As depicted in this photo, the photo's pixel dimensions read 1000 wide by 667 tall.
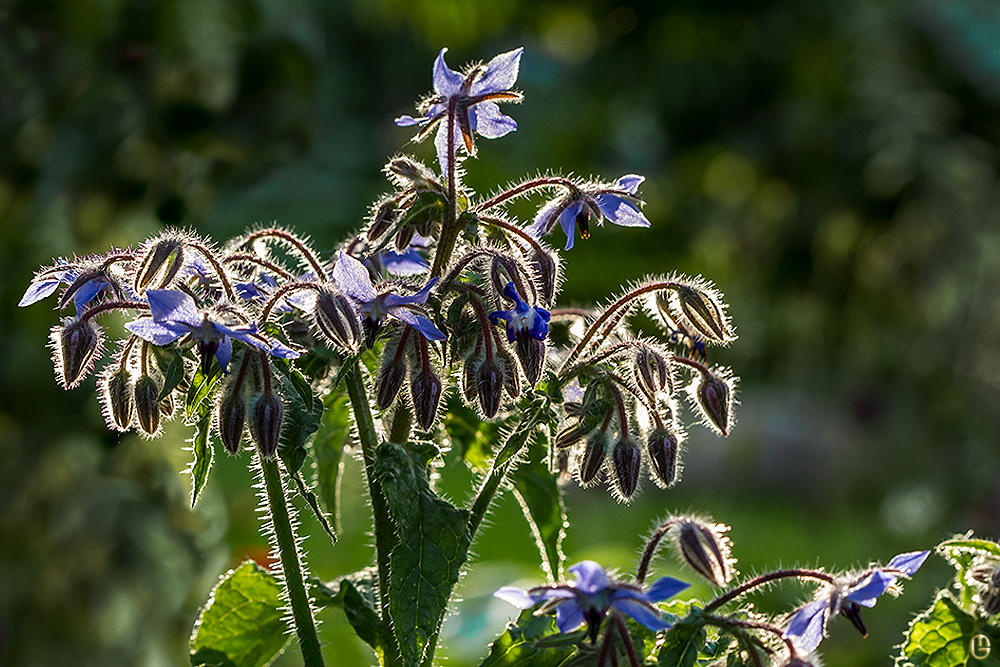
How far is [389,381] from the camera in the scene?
73 centimetres

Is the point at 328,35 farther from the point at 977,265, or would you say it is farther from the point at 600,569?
the point at 600,569

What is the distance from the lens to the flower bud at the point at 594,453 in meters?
0.79

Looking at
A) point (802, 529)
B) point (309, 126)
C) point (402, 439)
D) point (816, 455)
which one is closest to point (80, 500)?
point (309, 126)

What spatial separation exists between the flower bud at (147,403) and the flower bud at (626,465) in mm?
331

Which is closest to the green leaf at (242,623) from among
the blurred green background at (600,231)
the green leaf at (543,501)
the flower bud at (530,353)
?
the green leaf at (543,501)

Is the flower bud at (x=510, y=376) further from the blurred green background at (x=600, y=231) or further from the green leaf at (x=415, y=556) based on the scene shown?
the blurred green background at (x=600, y=231)

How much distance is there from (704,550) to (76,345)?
1.56ft

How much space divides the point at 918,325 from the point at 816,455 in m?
2.67

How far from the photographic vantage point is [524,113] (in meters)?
4.32

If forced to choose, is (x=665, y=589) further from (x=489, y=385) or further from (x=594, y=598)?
(x=489, y=385)

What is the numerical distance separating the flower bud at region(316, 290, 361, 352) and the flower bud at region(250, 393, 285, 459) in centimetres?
6

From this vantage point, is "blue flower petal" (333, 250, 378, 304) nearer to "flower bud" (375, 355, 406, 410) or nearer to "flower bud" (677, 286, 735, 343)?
"flower bud" (375, 355, 406, 410)

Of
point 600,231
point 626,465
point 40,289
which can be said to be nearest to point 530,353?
point 626,465

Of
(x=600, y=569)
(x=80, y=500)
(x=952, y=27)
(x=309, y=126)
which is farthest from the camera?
(x=952, y=27)
